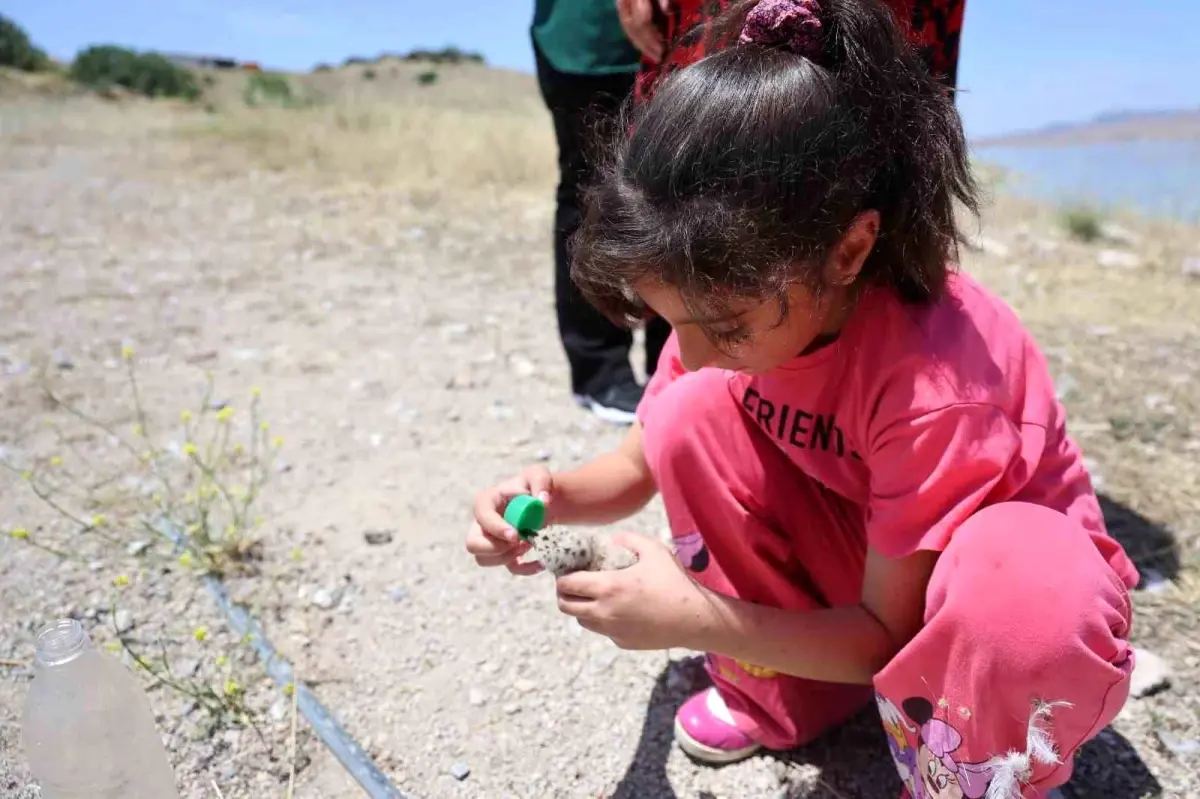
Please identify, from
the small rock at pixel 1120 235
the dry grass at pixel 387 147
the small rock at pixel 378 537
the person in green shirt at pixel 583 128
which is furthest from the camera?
the dry grass at pixel 387 147

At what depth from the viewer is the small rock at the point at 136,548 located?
6.46 ft

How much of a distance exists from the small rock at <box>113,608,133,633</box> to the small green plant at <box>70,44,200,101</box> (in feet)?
77.0

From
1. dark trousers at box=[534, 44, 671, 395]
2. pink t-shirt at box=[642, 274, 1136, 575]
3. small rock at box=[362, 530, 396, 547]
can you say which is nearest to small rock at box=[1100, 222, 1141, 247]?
dark trousers at box=[534, 44, 671, 395]

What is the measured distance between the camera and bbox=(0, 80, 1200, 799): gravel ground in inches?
59.6

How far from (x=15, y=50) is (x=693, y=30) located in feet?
99.3

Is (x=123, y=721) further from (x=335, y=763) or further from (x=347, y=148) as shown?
(x=347, y=148)

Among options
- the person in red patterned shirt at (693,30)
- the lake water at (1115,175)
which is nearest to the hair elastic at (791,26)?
the person in red patterned shirt at (693,30)

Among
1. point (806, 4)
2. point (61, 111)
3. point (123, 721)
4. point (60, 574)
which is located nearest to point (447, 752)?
point (123, 721)

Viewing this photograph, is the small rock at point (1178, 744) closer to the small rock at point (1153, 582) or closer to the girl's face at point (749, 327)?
the small rock at point (1153, 582)

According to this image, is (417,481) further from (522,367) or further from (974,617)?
(974,617)

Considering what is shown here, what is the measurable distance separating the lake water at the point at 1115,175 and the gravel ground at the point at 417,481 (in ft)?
4.18

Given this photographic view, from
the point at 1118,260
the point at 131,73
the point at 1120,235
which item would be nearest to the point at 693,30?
the point at 1118,260

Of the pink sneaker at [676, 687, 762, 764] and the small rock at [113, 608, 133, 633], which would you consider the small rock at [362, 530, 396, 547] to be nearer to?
the small rock at [113, 608, 133, 633]

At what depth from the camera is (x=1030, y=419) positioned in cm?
113
